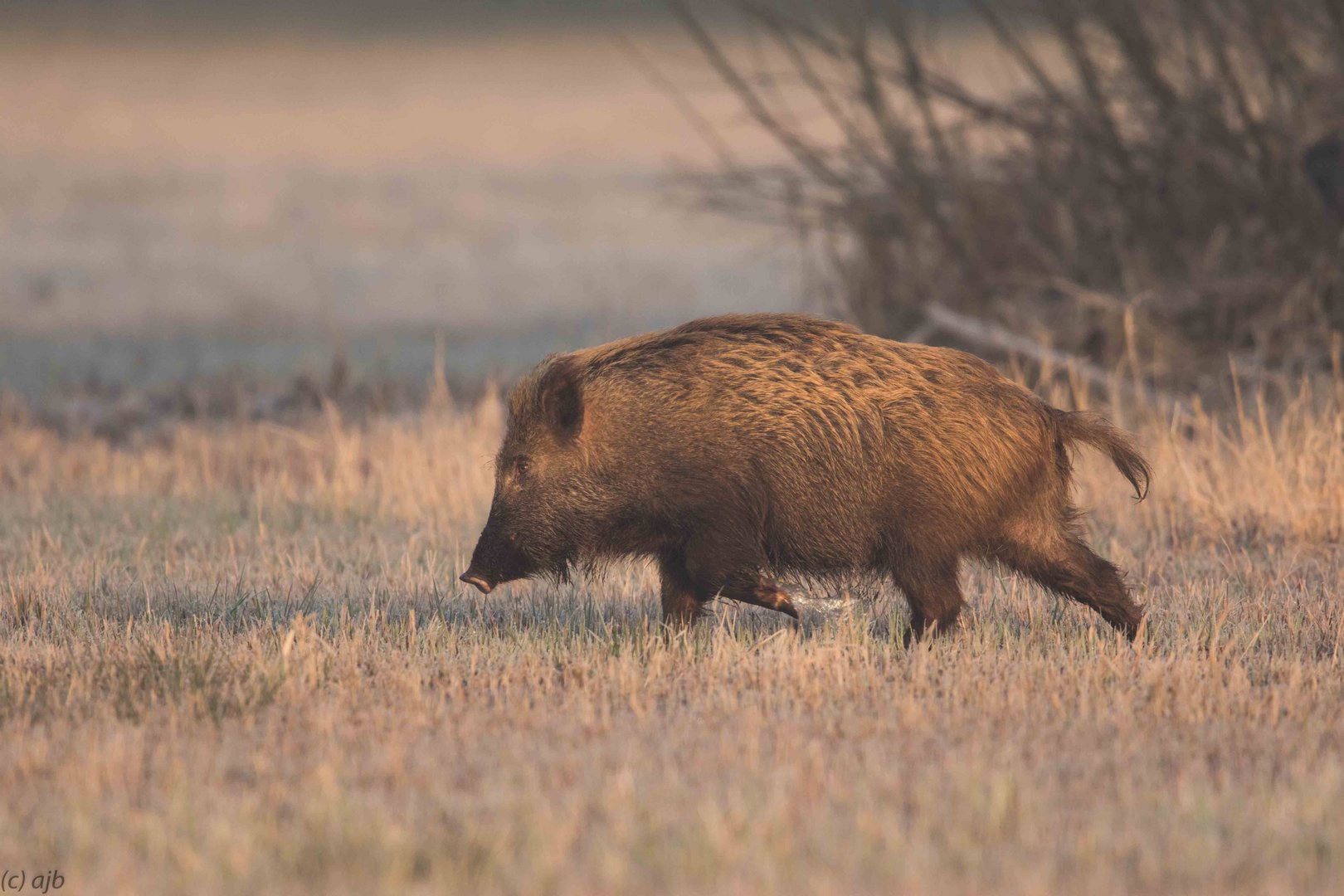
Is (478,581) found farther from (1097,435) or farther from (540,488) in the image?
(1097,435)

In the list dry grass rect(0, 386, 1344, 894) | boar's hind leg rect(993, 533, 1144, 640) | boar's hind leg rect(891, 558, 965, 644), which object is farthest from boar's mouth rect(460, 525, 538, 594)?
boar's hind leg rect(993, 533, 1144, 640)

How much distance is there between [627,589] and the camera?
7.66 meters

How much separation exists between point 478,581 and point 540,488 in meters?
0.43

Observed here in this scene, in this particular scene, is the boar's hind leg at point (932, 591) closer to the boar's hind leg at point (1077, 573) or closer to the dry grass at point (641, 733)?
the dry grass at point (641, 733)

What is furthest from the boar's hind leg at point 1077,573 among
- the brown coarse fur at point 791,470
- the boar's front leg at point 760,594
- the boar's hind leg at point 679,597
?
the boar's hind leg at point 679,597

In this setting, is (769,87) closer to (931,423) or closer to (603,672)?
(931,423)

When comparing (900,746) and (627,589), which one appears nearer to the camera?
(900,746)

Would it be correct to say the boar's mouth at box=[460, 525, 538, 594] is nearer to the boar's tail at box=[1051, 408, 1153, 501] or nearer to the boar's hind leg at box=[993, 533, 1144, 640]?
the boar's hind leg at box=[993, 533, 1144, 640]

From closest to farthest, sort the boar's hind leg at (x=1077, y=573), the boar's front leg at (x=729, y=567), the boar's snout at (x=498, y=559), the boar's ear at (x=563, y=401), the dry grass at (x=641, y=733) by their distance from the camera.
A: the dry grass at (x=641, y=733)
the boar's front leg at (x=729, y=567)
the boar's hind leg at (x=1077, y=573)
the boar's ear at (x=563, y=401)
the boar's snout at (x=498, y=559)

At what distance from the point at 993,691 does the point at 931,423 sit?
3.85 feet

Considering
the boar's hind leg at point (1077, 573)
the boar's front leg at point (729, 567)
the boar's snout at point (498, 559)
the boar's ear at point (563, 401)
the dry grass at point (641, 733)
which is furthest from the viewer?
the boar's snout at point (498, 559)

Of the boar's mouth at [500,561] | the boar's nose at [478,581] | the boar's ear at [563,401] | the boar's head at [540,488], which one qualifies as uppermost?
the boar's ear at [563,401]

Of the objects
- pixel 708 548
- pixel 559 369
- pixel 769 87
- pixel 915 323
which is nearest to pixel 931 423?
pixel 708 548

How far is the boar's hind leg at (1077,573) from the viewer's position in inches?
240
